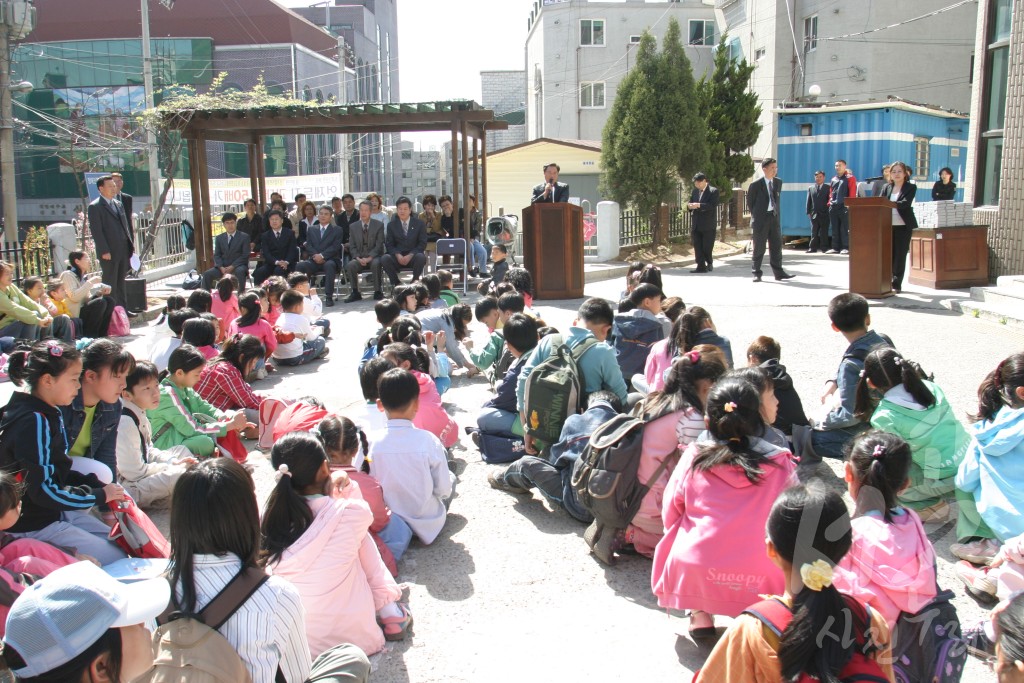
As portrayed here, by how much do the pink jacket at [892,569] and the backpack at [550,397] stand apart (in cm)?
220

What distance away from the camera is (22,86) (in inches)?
692

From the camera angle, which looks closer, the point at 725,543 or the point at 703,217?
the point at 725,543

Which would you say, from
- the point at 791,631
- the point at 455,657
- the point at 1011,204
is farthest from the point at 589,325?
the point at 1011,204

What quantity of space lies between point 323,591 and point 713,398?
64.4 inches

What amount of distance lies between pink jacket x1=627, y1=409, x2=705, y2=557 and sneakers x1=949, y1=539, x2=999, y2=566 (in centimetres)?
139

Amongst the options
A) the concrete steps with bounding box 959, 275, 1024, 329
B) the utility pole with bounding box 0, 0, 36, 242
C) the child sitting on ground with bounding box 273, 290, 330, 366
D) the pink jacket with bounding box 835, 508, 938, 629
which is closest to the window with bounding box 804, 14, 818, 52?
the concrete steps with bounding box 959, 275, 1024, 329

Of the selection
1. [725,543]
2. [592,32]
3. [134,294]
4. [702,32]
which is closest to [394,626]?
[725,543]

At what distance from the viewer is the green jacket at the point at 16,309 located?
768 centimetres

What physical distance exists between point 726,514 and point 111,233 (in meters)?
9.83

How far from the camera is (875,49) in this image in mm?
26297

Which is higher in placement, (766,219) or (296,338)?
(766,219)

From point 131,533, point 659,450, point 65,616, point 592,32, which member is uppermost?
point 592,32

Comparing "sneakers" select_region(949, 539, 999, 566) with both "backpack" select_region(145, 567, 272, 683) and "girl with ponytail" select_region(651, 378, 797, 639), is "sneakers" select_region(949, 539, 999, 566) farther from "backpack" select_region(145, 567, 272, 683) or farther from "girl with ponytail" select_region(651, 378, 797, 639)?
"backpack" select_region(145, 567, 272, 683)

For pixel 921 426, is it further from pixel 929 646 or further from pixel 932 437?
pixel 929 646
